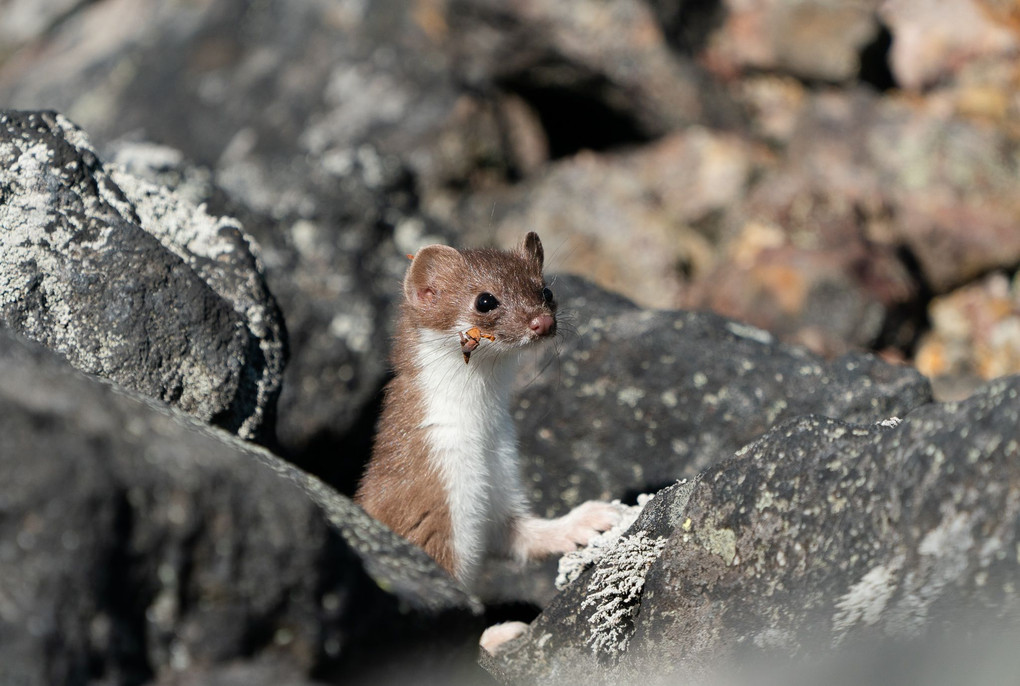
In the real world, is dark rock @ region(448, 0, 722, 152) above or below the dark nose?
above

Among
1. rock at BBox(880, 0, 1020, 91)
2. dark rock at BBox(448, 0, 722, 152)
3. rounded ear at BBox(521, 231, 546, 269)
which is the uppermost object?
rock at BBox(880, 0, 1020, 91)

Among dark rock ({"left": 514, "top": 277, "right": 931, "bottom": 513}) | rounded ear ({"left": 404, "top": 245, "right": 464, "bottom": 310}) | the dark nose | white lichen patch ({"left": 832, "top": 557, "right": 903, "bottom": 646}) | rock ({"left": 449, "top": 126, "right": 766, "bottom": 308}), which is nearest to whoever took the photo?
white lichen patch ({"left": 832, "top": 557, "right": 903, "bottom": 646})

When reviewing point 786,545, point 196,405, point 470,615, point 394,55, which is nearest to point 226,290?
point 196,405

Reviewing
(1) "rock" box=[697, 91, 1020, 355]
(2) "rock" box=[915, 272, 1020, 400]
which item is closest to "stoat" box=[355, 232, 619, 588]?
(1) "rock" box=[697, 91, 1020, 355]

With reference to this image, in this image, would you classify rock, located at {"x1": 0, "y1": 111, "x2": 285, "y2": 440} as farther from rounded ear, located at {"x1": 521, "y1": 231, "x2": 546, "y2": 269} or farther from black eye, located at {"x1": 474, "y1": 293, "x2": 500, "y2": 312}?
rounded ear, located at {"x1": 521, "y1": 231, "x2": 546, "y2": 269}

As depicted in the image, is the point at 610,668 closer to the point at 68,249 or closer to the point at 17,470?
the point at 17,470

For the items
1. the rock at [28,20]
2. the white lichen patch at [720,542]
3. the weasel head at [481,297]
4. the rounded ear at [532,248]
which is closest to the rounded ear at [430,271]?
the weasel head at [481,297]

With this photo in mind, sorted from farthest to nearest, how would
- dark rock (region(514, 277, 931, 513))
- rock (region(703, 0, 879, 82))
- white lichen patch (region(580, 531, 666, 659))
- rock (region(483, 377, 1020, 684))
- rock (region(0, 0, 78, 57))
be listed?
rock (region(0, 0, 78, 57))
rock (region(703, 0, 879, 82))
dark rock (region(514, 277, 931, 513))
white lichen patch (region(580, 531, 666, 659))
rock (region(483, 377, 1020, 684))

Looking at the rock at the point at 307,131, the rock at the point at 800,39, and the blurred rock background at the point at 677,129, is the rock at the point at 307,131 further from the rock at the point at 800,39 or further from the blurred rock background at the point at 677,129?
the rock at the point at 800,39
